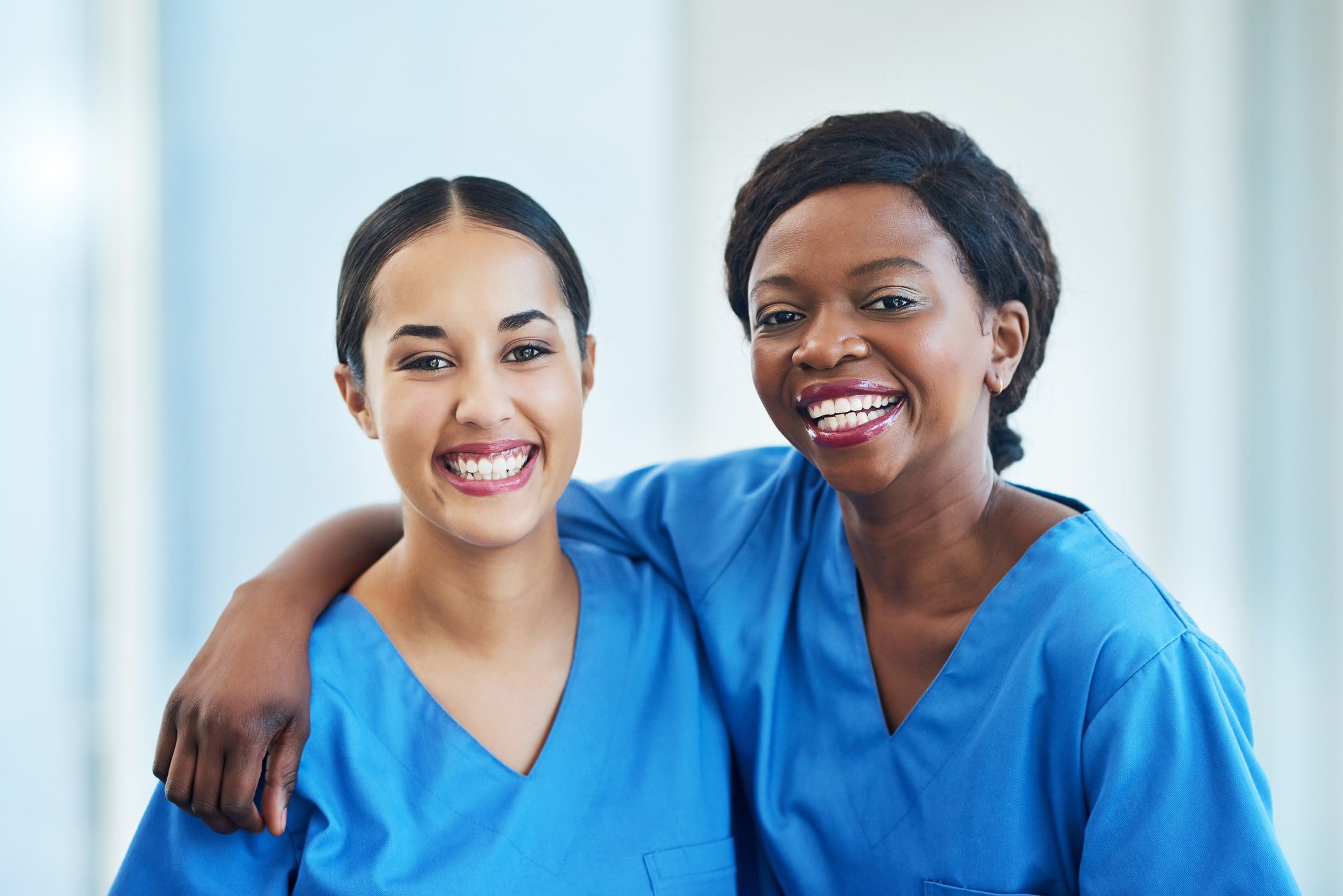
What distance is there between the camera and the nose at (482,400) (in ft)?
3.44

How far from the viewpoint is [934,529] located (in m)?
1.16

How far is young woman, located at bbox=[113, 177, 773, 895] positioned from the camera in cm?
104

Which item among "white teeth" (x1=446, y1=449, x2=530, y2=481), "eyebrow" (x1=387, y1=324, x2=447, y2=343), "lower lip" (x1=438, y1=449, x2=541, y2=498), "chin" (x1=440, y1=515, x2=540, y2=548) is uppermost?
"eyebrow" (x1=387, y1=324, x2=447, y2=343)

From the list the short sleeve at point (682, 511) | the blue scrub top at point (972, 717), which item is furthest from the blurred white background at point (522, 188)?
the blue scrub top at point (972, 717)

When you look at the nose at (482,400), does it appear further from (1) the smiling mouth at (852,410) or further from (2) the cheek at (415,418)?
(1) the smiling mouth at (852,410)

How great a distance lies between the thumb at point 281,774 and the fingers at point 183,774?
63 millimetres

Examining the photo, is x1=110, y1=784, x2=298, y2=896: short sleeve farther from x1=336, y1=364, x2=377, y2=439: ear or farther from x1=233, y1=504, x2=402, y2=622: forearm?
x1=336, y1=364, x2=377, y2=439: ear

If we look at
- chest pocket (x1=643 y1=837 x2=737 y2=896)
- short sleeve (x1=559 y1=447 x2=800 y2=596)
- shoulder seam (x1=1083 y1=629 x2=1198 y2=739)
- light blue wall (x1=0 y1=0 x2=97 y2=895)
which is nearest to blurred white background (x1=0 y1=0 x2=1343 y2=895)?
light blue wall (x1=0 y1=0 x2=97 y2=895)

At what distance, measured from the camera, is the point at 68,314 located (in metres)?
1.78

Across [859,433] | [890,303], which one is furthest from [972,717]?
[890,303]

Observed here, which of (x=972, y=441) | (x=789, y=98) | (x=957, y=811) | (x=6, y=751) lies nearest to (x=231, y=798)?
(x=957, y=811)

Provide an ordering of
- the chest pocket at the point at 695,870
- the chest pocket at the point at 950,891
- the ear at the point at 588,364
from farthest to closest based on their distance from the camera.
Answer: the ear at the point at 588,364 → the chest pocket at the point at 695,870 → the chest pocket at the point at 950,891

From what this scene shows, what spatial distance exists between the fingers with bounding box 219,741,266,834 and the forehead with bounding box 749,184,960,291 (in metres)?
0.67

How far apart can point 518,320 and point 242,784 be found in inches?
19.6
